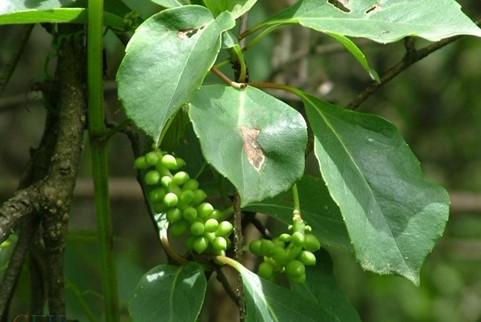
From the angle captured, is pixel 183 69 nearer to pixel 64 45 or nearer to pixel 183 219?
pixel 183 219

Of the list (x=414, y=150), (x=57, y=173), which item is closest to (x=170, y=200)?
(x=57, y=173)

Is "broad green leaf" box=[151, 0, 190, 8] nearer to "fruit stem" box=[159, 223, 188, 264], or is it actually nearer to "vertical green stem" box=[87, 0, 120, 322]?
"vertical green stem" box=[87, 0, 120, 322]

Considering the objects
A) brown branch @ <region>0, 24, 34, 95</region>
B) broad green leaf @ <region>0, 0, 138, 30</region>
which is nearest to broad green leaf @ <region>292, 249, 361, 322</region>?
broad green leaf @ <region>0, 0, 138, 30</region>

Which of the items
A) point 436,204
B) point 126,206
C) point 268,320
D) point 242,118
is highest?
point 242,118

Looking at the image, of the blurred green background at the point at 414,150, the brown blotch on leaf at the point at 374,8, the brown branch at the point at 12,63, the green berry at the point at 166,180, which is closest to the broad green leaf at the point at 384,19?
the brown blotch on leaf at the point at 374,8

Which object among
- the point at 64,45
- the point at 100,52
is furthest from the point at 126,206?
the point at 100,52

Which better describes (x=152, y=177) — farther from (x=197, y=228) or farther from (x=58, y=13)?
(x=58, y=13)

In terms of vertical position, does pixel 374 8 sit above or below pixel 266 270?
above
